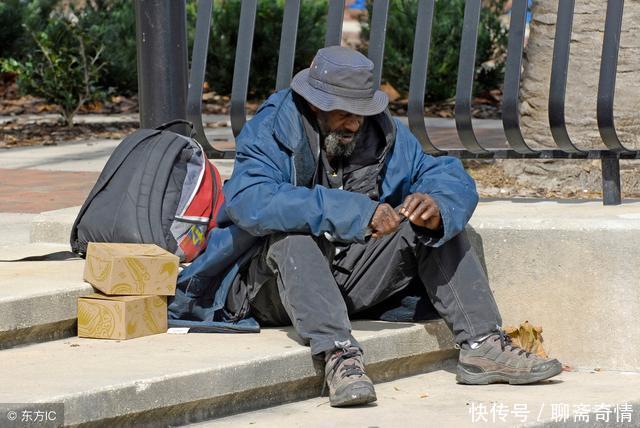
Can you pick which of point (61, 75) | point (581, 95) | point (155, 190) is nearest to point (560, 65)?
point (155, 190)

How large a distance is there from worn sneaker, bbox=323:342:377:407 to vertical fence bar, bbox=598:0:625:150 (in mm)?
1542

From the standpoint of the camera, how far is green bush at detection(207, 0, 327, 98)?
12188mm

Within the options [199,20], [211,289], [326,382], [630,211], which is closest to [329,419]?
[326,382]

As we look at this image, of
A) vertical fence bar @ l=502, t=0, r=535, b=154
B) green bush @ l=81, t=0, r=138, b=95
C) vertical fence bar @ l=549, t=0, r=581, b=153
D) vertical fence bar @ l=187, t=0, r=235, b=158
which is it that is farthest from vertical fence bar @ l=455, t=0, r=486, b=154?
green bush @ l=81, t=0, r=138, b=95

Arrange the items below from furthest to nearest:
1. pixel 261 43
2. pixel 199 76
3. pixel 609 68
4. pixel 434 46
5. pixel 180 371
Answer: pixel 261 43 → pixel 434 46 → pixel 199 76 → pixel 609 68 → pixel 180 371

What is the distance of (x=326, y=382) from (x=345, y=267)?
0.46 m

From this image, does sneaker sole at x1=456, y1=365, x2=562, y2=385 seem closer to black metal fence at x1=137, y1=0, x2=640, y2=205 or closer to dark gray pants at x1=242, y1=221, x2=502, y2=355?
dark gray pants at x1=242, y1=221, x2=502, y2=355

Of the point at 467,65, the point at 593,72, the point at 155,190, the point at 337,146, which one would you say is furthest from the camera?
the point at 593,72

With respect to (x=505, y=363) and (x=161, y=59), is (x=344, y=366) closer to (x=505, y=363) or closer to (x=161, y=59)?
(x=505, y=363)

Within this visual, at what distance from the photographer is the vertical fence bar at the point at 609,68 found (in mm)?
4594

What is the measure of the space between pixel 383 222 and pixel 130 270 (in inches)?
33.2

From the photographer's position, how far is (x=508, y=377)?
13.0 feet

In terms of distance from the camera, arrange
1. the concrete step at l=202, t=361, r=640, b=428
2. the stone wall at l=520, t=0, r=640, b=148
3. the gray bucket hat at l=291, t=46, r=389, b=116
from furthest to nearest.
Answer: the stone wall at l=520, t=0, r=640, b=148 → the gray bucket hat at l=291, t=46, r=389, b=116 → the concrete step at l=202, t=361, r=640, b=428

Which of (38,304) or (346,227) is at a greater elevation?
(346,227)
